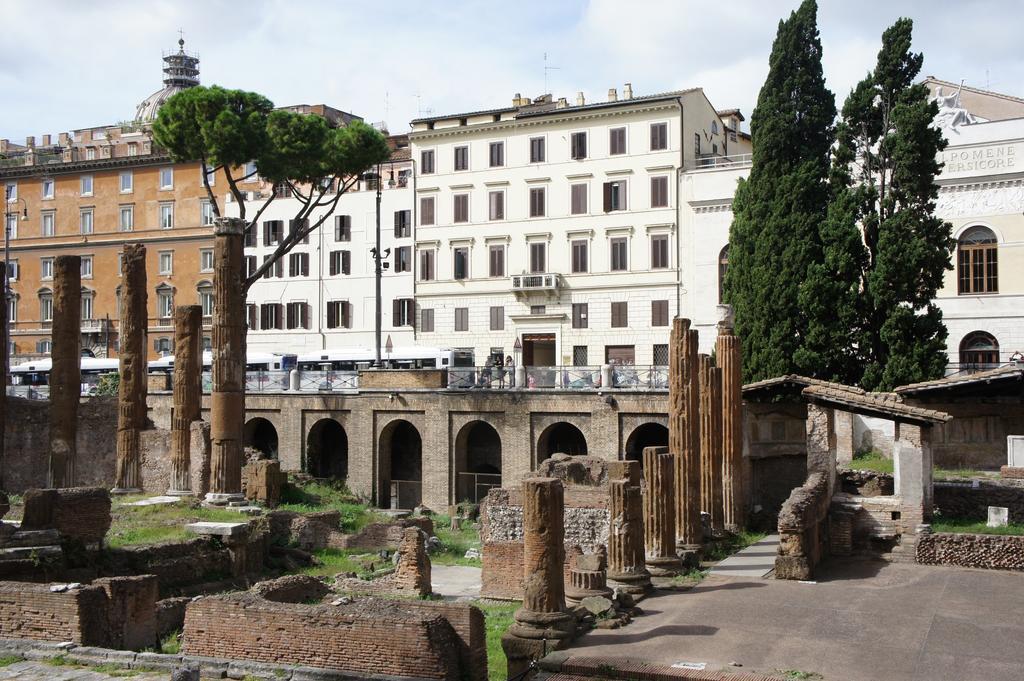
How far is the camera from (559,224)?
44.0m

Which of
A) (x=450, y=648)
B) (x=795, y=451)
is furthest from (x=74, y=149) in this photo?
(x=450, y=648)

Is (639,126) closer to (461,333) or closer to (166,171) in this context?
(461,333)

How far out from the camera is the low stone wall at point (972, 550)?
2081 cm

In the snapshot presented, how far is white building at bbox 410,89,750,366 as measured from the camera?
138ft

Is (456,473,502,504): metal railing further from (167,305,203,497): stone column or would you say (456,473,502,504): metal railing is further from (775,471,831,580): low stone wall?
(775,471,831,580): low stone wall

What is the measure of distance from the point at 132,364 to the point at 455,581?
11.2 metres

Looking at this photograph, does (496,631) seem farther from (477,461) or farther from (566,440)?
(477,461)

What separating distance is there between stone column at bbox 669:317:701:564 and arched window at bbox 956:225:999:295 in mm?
15448

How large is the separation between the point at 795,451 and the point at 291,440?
1839 centimetres

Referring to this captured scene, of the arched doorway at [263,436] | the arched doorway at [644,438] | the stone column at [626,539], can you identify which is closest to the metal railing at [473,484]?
the arched doorway at [644,438]

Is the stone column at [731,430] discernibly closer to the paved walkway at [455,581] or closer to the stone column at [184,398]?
the paved walkway at [455,581]

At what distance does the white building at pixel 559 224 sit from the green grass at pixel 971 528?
19.0 m

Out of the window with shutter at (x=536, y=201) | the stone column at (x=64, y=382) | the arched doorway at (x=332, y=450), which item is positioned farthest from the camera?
the window with shutter at (x=536, y=201)

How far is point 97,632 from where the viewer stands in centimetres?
1566
